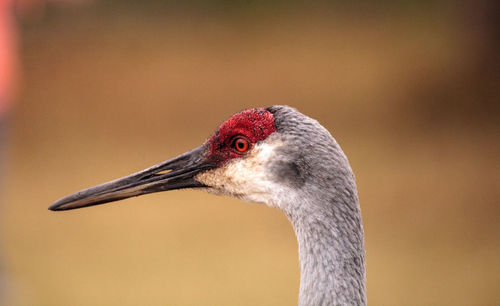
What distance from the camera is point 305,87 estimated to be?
4832 millimetres

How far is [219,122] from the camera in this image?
13.6 ft

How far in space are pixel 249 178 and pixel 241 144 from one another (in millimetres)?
50

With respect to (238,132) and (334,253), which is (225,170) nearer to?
(238,132)

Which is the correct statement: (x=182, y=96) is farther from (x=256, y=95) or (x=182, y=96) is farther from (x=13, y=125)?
(x=13, y=125)

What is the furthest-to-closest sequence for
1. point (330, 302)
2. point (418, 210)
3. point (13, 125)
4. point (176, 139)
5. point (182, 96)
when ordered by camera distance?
point (182, 96) < point (13, 125) < point (176, 139) < point (418, 210) < point (330, 302)

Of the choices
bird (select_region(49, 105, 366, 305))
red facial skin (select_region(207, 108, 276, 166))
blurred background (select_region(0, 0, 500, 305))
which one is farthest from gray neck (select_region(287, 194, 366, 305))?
blurred background (select_region(0, 0, 500, 305))

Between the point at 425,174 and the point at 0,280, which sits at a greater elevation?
the point at 425,174

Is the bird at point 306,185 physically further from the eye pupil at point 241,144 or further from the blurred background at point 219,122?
the blurred background at point 219,122

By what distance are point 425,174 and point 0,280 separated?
8.26 ft

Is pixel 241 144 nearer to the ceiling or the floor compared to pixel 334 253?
nearer to the ceiling

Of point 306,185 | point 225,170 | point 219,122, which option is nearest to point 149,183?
point 225,170

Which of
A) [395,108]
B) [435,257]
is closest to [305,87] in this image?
[395,108]

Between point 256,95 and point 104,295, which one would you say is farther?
point 256,95

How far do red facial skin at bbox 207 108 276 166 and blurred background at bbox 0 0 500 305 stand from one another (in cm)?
171
